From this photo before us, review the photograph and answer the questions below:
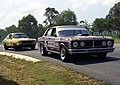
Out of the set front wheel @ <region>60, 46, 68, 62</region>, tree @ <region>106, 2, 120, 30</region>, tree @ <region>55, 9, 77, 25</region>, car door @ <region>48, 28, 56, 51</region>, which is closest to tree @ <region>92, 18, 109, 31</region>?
tree @ <region>106, 2, 120, 30</region>

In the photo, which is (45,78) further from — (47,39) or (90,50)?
(47,39)

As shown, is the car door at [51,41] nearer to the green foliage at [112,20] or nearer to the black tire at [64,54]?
the black tire at [64,54]

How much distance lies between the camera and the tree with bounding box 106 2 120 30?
79438 millimetres

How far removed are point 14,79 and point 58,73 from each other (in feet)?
4.74

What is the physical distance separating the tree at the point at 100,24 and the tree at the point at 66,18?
22.5ft

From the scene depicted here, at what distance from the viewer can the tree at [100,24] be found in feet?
278

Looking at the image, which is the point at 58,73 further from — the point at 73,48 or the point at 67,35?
the point at 67,35

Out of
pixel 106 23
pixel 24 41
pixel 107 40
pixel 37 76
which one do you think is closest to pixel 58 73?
pixel 37 76

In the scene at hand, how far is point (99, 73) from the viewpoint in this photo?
31.2 feet

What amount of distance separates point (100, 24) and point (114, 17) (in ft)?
31.4

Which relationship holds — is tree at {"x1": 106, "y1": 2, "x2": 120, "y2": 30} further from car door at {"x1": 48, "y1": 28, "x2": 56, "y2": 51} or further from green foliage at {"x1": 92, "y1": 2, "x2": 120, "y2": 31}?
car door at {"x1": 48, "y1": 28, "x2": 56, "y2": 51}

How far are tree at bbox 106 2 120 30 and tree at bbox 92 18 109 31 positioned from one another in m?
1.78

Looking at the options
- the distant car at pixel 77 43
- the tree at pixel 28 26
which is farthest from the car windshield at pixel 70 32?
the tree at pixel 28 26

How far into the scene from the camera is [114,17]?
8100 centimetres
